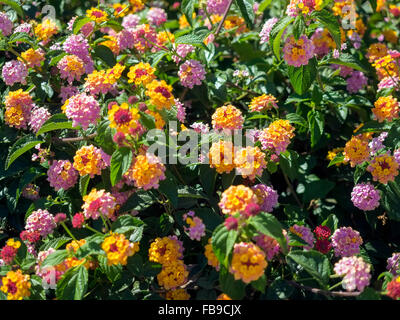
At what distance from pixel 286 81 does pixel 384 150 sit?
0.92m

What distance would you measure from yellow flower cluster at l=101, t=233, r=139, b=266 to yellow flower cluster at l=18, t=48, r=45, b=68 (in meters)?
1.14

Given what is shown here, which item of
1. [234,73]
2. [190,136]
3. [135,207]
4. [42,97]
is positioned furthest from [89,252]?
[234,73]

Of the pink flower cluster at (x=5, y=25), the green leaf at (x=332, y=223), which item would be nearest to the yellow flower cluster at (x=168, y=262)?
the green leaf at (x=332, y=223)

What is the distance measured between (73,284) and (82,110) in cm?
67

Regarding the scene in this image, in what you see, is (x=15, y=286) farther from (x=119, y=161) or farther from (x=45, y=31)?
(x=45, y=31)

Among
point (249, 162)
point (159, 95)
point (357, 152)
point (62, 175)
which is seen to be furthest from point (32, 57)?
point (357, 152)

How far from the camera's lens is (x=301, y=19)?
87.8 inches

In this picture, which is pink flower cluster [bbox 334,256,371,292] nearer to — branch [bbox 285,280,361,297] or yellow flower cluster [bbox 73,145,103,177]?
branch [bbox 285,280,361,297]

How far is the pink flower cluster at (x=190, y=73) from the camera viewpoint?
2.45 m

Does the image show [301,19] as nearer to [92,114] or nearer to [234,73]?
[234,73]

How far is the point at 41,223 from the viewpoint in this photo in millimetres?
2111

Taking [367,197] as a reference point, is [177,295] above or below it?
below

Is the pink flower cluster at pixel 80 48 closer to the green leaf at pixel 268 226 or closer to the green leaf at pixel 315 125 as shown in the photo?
the green leaf at pixel 315 125

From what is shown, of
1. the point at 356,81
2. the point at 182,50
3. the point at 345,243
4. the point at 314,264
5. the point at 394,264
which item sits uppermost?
the point at 182,50
